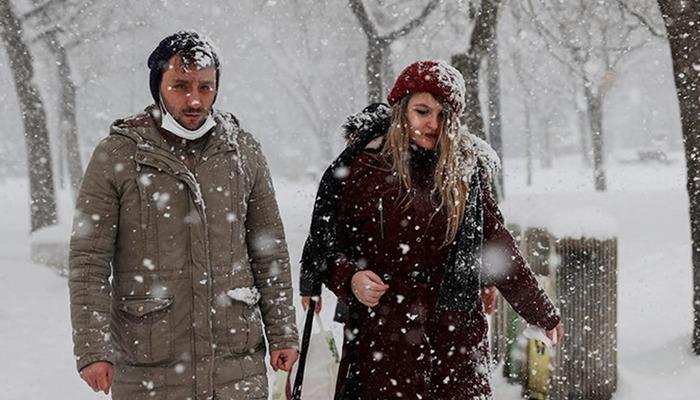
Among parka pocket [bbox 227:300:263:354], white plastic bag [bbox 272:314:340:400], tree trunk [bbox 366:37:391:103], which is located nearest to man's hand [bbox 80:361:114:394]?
parka pocket [bbox 227:300:263:354]

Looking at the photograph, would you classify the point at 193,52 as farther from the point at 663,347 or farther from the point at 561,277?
the point at 663,347

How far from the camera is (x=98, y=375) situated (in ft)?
9.36

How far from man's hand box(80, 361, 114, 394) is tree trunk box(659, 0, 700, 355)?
5.19 m

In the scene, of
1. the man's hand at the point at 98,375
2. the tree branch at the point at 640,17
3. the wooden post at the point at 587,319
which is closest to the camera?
the man's hand at the point at 98,375

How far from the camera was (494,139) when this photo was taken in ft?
60.3

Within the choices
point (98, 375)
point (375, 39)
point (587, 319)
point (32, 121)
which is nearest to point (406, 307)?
point (98, 375)

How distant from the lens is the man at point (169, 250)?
9.67 feet

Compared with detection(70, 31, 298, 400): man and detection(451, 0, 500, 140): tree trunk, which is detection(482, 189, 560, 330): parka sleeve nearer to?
detection(70, 31, 298, 400): man

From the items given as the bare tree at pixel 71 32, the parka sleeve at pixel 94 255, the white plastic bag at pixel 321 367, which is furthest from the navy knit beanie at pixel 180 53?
the bare tree at pixel 71 32

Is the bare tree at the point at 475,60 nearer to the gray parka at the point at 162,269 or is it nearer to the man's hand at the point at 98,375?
the gray parka at the point at 162,269

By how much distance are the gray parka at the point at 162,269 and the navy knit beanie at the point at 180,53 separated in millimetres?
159

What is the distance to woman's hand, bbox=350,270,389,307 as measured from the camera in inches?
127

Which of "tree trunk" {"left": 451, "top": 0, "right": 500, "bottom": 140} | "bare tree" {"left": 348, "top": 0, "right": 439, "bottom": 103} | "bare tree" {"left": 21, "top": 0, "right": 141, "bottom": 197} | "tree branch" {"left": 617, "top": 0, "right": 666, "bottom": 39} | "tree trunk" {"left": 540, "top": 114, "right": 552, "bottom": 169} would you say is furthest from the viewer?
"tree trunk" {"left": 540, "top": 114, "right": 552, "bottom": 169}

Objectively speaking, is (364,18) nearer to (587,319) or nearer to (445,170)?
(587,319)
